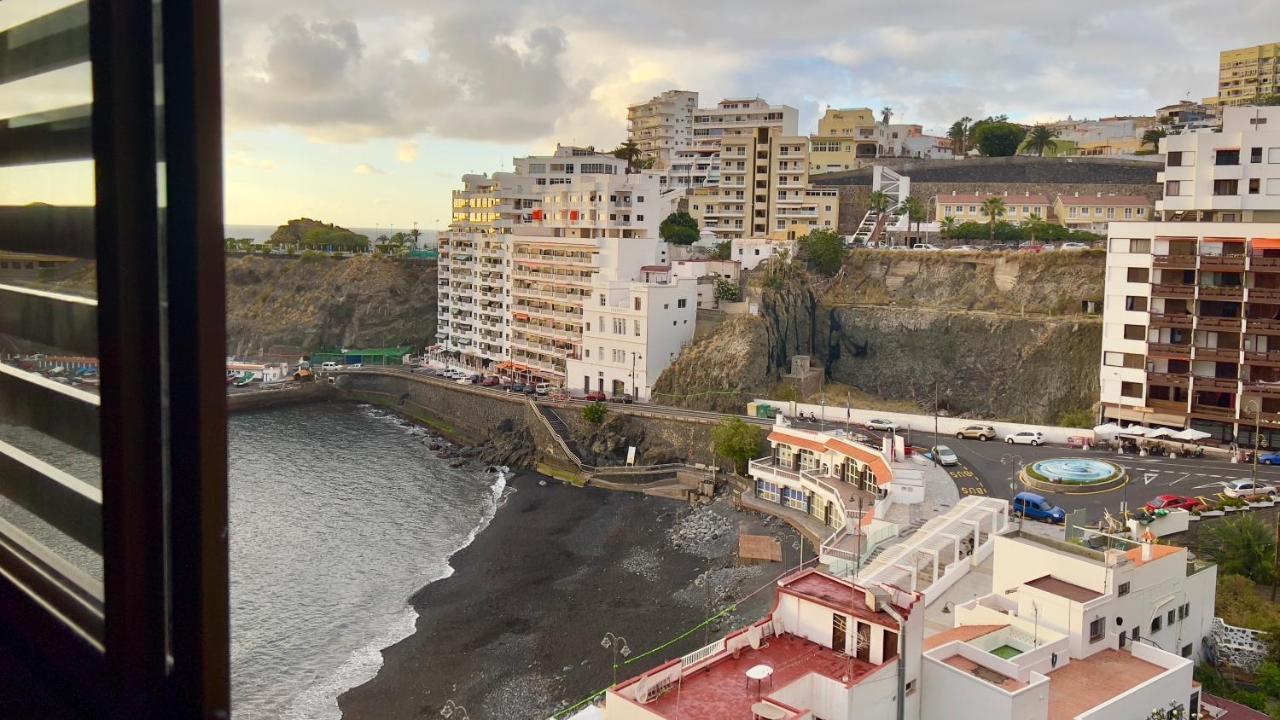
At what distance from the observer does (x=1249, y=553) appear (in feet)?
58.6

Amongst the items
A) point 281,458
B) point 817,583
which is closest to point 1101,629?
point 817,583

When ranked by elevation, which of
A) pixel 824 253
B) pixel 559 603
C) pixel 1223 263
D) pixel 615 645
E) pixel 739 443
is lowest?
pixel 559 603

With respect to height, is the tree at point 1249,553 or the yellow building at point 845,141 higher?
the yellow building at point 845,141

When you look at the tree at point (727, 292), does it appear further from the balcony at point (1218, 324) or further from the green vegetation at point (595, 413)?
the balcony at point (1218, 324)

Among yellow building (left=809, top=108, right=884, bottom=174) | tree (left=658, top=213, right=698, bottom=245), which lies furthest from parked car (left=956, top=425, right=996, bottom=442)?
yellow building (left=809, top=108, right=884, bottom=174)

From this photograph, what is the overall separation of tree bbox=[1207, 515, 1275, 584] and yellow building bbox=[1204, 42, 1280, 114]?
2166 inches

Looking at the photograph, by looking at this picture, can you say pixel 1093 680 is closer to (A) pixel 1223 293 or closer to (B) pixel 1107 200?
(A) pixel 1223 293

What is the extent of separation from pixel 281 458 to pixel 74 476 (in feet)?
113

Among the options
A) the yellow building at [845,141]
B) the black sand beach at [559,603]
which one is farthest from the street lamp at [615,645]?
the yellow building at [845,141]

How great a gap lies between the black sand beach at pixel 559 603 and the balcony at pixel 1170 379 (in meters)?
11.6

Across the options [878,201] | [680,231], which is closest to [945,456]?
[878,201]

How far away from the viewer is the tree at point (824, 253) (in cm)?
3894

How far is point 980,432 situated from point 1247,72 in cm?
5587

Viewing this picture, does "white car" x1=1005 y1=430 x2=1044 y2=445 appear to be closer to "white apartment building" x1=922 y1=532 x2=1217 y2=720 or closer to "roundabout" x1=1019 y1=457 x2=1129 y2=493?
"roundabout" x1=1019 y1=457 x2=1129 y2=493
